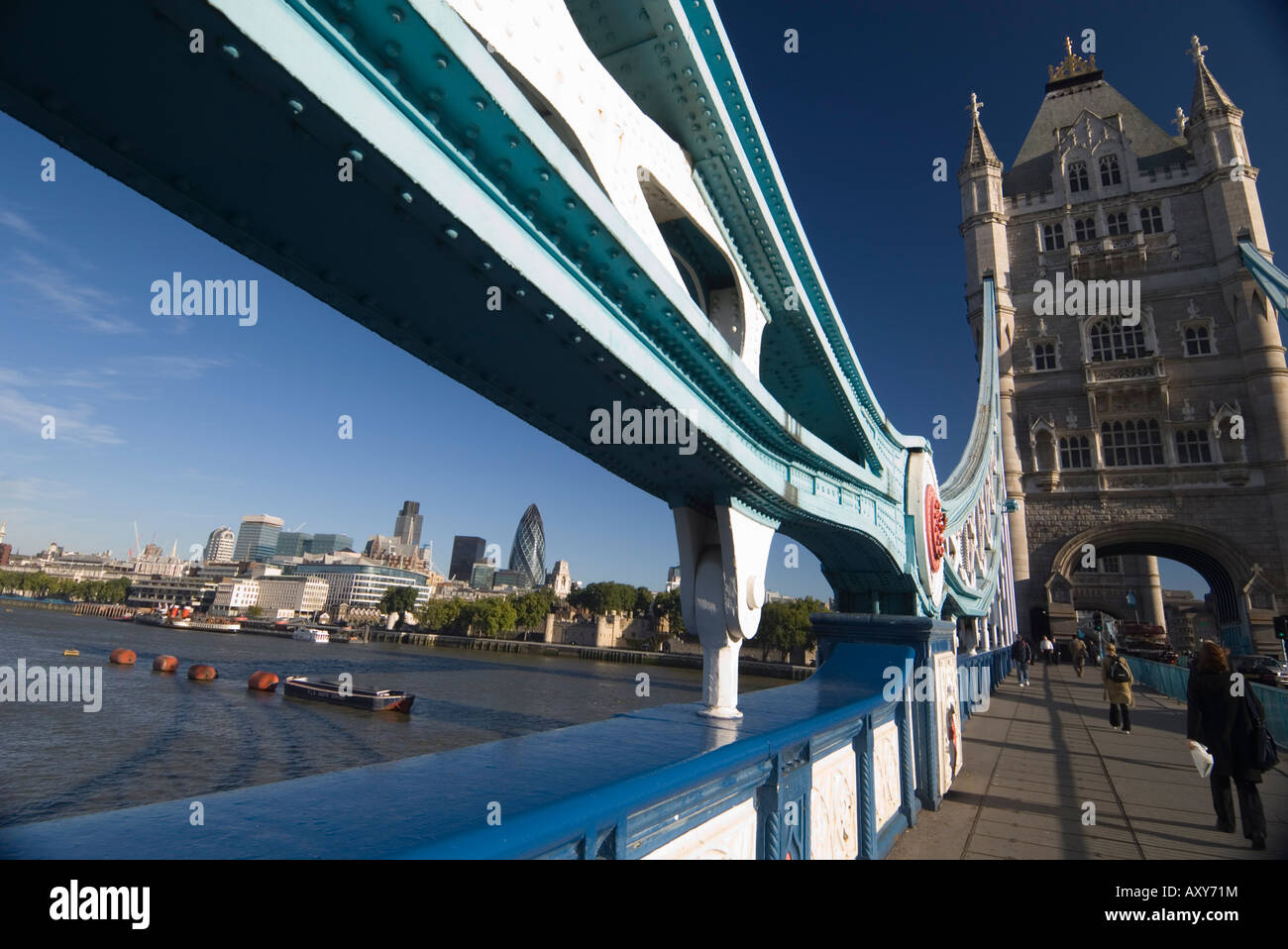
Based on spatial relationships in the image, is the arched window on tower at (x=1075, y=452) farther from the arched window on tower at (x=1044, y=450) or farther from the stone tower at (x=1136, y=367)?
the arched window on tower at (x=1044, y=450)

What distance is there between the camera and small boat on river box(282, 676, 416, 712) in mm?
32562

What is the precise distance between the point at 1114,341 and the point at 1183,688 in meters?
23.3

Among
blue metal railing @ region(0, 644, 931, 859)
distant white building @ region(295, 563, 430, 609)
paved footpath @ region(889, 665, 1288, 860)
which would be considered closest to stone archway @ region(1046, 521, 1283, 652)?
paved footpath @ region(889, 665, 1288, 860)

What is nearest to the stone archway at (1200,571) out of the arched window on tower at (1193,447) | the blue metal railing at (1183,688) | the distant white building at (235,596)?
the arched window on tower at (1193,447)

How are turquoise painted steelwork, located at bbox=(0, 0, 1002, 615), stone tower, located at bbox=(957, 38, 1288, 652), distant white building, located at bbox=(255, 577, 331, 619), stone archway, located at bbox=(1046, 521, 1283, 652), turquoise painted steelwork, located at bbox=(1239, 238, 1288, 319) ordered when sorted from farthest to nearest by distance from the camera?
distant white building, located at bbox=(255, 577, 331, 619)
stone tower, located at bbox=(957, 38, 1288, 652)
stone archway, located at bbox=(1046, 521, 1283, 652)
turquoise painted steelwork, located at bbox=(1239, 238, 1288, 319)
turquoise painted steelwork, located at bbox=(0, 0, 1002, 615)

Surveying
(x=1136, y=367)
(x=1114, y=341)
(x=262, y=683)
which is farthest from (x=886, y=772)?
(x=262, y=683)

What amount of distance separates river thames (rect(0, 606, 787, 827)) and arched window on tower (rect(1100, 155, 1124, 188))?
124 feet

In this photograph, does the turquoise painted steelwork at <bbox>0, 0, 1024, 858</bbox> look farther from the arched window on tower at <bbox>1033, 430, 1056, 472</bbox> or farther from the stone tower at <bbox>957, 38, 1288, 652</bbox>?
the arched window on tower at <bbox>1033, 430, 1056, 472</bbox>

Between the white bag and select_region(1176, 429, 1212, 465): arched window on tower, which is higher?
select_region(1176, 429, 1212, 465): arched window on tower

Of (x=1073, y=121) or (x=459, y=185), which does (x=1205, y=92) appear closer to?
(x=1073, y=121)

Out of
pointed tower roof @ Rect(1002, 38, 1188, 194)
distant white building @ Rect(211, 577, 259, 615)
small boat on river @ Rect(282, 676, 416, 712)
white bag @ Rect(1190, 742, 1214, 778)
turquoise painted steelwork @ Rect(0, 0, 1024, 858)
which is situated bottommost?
small boat on river @ Rect(282, 676, 416, 712)

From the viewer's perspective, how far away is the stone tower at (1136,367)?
28.6m
